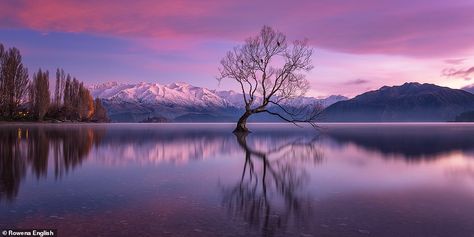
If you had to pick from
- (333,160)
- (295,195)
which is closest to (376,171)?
(333,160)

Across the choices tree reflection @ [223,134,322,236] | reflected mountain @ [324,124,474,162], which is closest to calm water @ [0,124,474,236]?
tree reflection @ [223,134,322,236]

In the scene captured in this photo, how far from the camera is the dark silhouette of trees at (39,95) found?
364 ft

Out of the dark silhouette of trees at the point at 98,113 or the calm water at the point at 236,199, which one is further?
the dark silhouette of trees at the point at 98,113

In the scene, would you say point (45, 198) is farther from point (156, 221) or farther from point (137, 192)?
point (156, 221)

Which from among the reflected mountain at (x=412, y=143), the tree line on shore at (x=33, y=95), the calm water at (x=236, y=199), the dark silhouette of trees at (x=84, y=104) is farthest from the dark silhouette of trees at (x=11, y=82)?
the calm water at (x=236, y=199)

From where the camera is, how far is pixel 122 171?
17.3 meters

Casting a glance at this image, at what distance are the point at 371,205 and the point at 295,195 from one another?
7.34 feet

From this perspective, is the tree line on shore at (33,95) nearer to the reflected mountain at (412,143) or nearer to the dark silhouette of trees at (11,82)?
the dark silhouette of trees at (11,82)

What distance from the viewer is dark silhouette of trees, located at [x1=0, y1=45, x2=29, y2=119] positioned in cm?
10094

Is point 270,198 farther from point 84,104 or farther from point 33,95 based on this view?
point 84,104

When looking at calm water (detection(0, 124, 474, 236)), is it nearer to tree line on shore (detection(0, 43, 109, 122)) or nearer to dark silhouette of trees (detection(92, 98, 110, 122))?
tree line on shore (detection(0, 43, 109, 122))

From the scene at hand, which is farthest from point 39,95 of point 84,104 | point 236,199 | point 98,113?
point 236,199

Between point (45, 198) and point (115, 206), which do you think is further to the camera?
point (45, 198)

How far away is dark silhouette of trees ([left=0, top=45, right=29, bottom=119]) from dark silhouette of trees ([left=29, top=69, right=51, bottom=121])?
4229 millimetres
